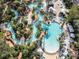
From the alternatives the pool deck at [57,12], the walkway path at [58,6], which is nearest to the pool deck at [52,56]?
the pool deck at [57,12]

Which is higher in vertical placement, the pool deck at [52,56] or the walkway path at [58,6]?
the walkway path at [58,6]

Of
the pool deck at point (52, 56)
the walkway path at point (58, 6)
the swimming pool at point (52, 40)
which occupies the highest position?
the walkway path at point (58, 6)

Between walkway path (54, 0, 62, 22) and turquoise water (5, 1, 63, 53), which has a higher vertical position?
walkway path (54, 0, 62, 22)

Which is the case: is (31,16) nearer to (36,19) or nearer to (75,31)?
(36,19)

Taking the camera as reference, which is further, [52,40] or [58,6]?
[58,6]

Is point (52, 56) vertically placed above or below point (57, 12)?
below

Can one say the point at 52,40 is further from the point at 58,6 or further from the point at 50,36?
the point at 58,6

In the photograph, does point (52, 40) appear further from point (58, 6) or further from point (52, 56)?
point (58, 6)

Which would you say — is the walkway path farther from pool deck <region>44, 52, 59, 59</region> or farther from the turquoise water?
pool deck <region>44, 52, 59, 59</region>

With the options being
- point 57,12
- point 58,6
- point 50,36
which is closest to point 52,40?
point 50,36

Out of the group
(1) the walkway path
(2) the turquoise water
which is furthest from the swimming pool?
(1) the walkway path

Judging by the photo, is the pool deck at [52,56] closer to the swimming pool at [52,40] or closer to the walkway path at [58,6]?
the swimming pool at [52,40]

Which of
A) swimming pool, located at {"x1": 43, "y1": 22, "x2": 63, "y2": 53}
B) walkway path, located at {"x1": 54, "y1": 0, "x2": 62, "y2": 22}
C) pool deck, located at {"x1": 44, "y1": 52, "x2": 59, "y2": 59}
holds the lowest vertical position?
pool deck, located at {"x1": 44, "y1": 52, "x2": 59, "y2": 59}

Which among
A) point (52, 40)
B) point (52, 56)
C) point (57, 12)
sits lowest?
point (52, 56)
